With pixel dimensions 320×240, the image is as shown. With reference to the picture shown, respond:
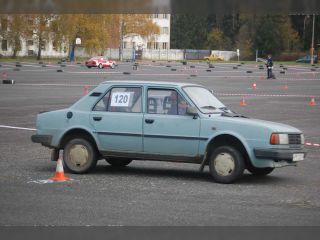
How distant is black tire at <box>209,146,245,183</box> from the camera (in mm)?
11500

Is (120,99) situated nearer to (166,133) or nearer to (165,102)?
(165,102)

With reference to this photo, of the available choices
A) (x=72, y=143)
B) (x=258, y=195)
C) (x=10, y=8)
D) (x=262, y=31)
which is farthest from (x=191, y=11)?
(x=262, y=31)

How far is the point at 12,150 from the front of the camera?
1555 cm

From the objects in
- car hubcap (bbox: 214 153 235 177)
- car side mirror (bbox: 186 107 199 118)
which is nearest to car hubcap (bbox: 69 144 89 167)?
car side mirror (bbox: 186 107 199 118)

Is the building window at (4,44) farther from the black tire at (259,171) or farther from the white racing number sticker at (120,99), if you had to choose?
the black tire at (259,171)

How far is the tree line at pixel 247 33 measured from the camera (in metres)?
124

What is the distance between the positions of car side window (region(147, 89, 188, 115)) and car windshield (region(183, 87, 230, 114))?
20cm

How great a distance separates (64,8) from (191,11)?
1.33 m

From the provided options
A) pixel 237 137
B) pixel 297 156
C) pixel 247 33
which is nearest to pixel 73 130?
pixel 237 137

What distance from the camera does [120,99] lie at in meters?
12.5

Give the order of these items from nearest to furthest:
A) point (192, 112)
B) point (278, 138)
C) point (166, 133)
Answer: point (278, 138) → point (192, 112) → point (166, 133)

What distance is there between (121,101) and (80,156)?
3.62 ft

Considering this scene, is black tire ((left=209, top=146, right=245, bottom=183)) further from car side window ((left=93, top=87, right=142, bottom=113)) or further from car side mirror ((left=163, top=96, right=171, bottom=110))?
car side window ((left=93, top=87, right=142, bottom=113))

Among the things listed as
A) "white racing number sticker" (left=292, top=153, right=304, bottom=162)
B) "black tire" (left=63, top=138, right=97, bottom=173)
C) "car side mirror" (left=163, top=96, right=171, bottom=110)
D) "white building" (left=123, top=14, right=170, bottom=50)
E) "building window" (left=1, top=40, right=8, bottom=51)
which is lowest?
"black tire" (left=63, top=138, right=97, bottom=173)
